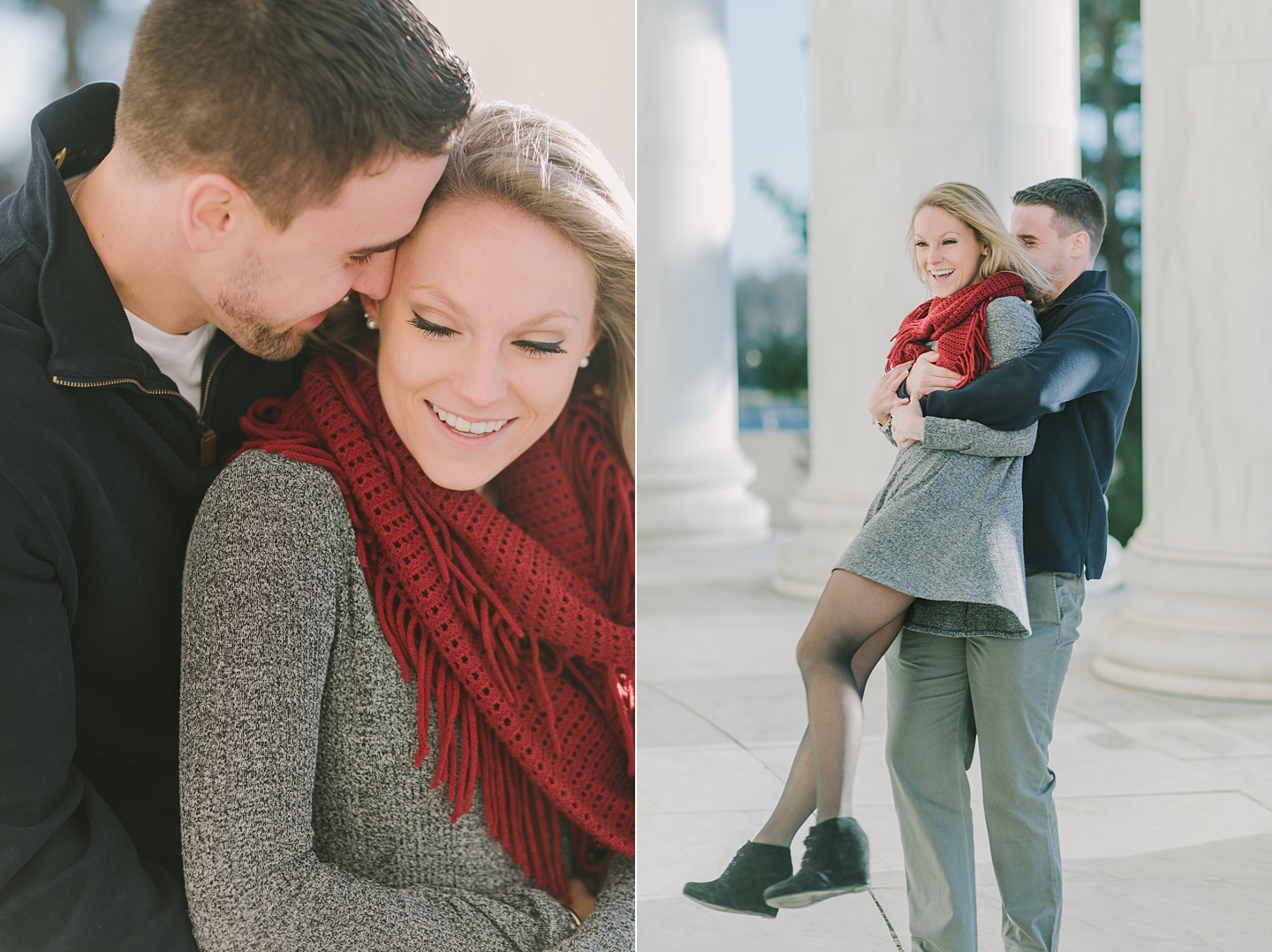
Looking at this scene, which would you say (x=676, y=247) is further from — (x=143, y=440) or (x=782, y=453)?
(x=143, y=440)

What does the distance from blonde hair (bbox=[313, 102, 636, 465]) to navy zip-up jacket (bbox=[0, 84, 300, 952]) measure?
0.35m

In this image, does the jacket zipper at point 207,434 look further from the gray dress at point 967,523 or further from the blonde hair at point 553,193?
the gray dress at point 967,523

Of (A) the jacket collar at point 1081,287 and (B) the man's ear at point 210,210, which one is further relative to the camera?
(A) the jacket collar at point 1081,287

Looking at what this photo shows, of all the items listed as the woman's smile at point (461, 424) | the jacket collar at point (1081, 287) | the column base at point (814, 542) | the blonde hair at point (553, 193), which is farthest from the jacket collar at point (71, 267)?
the column base at point (814, 542)

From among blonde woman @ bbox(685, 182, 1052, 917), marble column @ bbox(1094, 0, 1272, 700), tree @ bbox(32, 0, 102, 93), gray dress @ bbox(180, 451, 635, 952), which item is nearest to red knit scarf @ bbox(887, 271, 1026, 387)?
blonde woman @ bbox(685, 182, 1052, 917)

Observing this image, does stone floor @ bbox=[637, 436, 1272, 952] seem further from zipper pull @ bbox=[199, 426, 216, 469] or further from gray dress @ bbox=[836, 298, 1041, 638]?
zipper pull @ bbox=[199, 426, 216, 469]

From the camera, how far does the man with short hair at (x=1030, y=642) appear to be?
244 centimetres

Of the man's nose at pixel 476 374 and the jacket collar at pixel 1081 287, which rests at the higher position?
the jacket collar at pixel 1081 287

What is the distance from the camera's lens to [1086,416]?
250 cm

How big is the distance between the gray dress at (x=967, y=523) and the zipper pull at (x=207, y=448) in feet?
4.42

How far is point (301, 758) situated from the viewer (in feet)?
5.84

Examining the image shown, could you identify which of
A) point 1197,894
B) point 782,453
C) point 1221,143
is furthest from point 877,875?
point 782,453

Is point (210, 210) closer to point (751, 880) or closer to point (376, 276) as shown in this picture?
point (376, 276)

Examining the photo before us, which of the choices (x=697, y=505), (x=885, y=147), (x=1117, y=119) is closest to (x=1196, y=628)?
(x=885, y=147)
